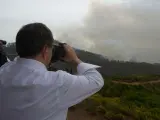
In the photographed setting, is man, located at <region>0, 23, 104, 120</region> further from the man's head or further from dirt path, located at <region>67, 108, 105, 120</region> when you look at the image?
dirt path, located at <region>67, 108, 105, 120</region>

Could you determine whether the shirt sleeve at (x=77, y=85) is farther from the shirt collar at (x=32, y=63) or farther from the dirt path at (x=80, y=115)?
the dirt path at (x=80, y=115)

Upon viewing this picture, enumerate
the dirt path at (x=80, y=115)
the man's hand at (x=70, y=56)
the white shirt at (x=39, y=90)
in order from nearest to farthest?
the white shirt at (x=39, y=90)
the man's hand at (x=70, y=56)
the dirt path at (x=80, y=115)

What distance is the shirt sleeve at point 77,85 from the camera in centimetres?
233

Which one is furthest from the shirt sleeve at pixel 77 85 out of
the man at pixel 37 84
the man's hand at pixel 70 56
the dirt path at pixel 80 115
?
the dirt path at pixel 80 115

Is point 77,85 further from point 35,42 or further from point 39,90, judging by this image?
point 35,42

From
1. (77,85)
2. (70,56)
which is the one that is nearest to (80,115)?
(70,56)

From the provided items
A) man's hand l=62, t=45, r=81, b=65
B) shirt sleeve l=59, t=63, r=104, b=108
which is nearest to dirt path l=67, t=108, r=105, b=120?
man's hand l=62, t=45, r=81, b=65

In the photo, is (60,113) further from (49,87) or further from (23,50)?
(23,50)

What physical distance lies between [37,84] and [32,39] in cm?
25

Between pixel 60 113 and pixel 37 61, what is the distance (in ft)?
1.03

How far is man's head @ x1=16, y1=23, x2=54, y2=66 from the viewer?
234 centimetres

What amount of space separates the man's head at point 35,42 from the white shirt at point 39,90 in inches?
1.5

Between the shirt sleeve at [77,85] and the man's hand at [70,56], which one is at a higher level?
the man's hand at [70,56]

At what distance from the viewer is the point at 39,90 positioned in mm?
2312
